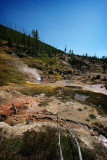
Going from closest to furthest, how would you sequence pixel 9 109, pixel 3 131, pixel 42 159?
1. pixel 42 159
2. pixel 3 131
3. pixel 9 109

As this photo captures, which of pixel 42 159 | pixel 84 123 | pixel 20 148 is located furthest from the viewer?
pixel 84 123

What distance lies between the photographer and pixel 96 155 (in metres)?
5.04

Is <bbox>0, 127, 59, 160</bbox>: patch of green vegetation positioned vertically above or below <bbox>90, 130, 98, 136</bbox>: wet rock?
above

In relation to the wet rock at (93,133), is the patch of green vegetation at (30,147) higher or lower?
higher

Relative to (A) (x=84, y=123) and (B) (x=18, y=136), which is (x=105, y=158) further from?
(B) (x=18, y=136)

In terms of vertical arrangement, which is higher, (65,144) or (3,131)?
(3,131)

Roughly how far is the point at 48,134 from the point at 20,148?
2.24 metres

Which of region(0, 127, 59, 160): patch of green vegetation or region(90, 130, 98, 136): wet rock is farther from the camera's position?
region(90, 130, 98, 136): wet rock

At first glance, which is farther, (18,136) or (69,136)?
(69,136)

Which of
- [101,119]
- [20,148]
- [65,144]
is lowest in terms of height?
[101,119]

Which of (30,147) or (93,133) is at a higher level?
(30,147)

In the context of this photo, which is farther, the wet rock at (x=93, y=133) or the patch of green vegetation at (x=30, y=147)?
the wet rock at (x=93, y=133)

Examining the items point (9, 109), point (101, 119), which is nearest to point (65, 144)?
point (101, 119)

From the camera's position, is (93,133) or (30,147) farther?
(93,133)
